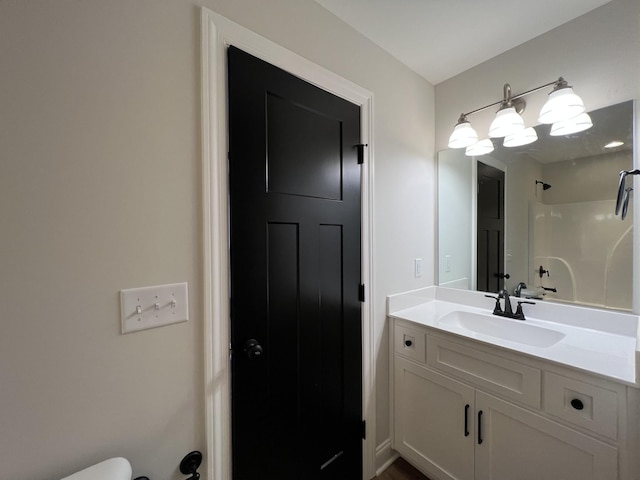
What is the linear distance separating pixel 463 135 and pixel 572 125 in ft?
1.69

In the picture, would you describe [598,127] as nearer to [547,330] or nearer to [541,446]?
[547,330]

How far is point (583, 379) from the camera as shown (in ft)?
3.05

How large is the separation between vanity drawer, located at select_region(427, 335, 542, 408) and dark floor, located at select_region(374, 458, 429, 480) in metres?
0.70

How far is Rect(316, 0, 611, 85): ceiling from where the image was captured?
1248mm

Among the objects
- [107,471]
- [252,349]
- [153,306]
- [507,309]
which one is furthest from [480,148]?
[107,471]

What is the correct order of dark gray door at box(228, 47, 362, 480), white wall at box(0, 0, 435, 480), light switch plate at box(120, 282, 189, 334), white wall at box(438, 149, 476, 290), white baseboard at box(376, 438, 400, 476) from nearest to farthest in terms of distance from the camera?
white wall at box(0, 0, 435, 480) → light switch plate at box(120, 282, 189, 334) → dark gray door at box(228, 47, 362, 480) → white baseboard at box(376, 438, 400, 476) → white wall at box(438, 149, 476, 290)

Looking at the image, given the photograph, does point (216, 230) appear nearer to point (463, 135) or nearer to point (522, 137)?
point (463, 135)

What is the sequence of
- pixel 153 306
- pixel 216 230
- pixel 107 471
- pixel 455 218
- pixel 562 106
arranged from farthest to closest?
pixel 455 218 → pixel 562 106 → pixel 216 230 → pixel 153 306 → pixel 107 471

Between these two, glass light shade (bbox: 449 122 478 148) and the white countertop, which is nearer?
the white countertop

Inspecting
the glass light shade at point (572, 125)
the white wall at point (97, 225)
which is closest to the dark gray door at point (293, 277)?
the white wall at point (97, 225)

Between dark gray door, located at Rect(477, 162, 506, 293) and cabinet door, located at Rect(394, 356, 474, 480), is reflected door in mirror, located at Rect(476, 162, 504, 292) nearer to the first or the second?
dark gray door, located at Rect(477, 162, 506, 293)

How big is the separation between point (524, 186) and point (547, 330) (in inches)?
32.8

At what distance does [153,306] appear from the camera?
822 mm

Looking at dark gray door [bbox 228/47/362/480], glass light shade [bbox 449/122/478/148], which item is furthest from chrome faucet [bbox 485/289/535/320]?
glass light shade [bbox 449/122/478/148]
